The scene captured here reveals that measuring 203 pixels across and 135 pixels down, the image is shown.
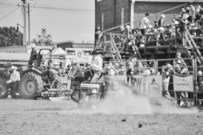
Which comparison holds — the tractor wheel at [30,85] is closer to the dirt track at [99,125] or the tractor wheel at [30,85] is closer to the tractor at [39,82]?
the tractor at [39,82]

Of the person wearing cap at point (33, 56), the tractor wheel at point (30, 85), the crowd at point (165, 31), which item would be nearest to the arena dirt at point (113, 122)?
the crowd at point (165, 31)

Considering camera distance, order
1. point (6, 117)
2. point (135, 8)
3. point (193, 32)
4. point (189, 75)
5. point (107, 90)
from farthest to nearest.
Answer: point (135, 8) < point (193, 32) < point (189, 75) < point (107, 90) < point (6, 117)

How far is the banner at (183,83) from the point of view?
45.6 feet

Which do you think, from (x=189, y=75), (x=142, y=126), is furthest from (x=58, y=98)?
(x=142, y=126)

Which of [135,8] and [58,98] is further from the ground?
[135,8]

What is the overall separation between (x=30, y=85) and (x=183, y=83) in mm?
7367

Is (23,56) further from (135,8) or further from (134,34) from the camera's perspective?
(135,8)

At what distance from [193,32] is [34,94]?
7519 mm

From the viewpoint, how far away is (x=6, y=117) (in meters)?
10.4

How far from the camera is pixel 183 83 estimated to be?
14094mm

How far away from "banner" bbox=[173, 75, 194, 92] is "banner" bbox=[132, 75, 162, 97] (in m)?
0.56

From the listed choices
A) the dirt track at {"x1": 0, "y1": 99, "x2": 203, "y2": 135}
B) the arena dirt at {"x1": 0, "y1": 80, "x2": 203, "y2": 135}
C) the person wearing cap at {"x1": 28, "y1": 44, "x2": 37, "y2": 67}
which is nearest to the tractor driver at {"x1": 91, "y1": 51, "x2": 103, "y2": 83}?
the arena dirt at {"x1": 0, "y1": 80, "x2": 203, "y2": 135}

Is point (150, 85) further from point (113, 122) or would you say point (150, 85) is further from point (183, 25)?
point (113, 122)

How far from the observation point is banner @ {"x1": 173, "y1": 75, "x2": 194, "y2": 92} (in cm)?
1389
